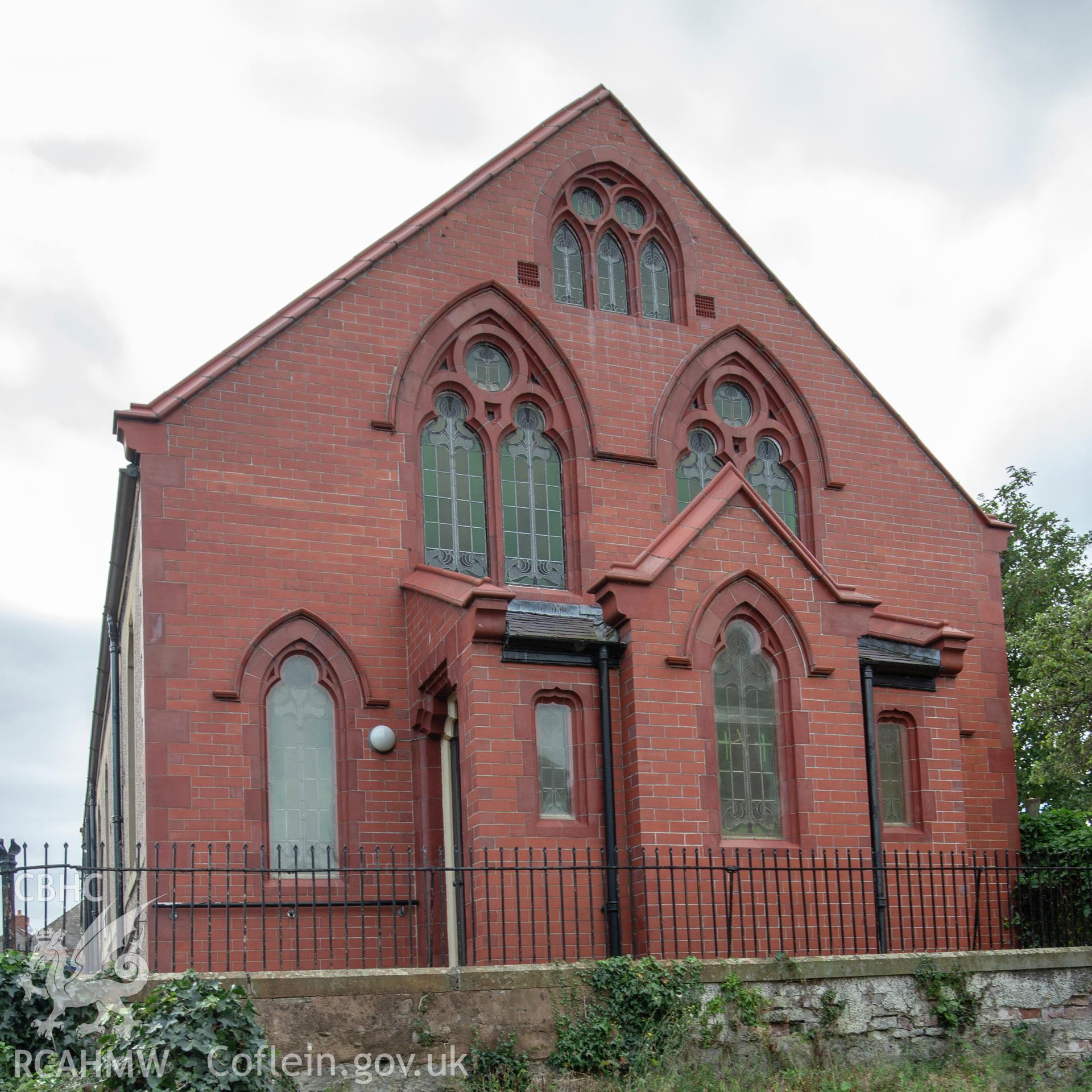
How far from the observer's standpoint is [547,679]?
1563 cm

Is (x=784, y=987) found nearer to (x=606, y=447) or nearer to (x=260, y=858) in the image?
(x=260, y=858)

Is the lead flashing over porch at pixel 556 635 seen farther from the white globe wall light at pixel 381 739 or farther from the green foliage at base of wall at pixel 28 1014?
the green foliage at base of wall at pixel 28 1014

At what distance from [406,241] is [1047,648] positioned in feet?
48.7

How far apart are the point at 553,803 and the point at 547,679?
124cm

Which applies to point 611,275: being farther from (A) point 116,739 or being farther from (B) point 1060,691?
(B) point 1060,691

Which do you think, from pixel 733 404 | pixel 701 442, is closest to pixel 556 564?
pixel 701 442

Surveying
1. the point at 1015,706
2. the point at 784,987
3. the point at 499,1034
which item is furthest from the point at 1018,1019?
the point at 1015,706

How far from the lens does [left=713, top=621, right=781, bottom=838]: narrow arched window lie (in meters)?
16.0

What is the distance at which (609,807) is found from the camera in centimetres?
1541

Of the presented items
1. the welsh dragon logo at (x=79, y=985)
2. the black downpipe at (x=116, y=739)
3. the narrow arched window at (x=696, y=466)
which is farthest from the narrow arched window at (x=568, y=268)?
the welsh dragon logo at (x=79, y=985)

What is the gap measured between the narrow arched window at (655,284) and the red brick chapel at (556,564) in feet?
0.14

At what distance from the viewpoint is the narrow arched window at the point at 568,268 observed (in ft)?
63.3

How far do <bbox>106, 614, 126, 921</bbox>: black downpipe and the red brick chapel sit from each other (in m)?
0.38

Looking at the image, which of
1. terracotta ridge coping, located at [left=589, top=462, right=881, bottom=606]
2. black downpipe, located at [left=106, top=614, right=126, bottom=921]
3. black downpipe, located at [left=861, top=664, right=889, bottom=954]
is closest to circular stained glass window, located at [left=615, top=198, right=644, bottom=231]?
terracotta ridge coping, located at [left=589, top=462, right=881, bottom=606]
